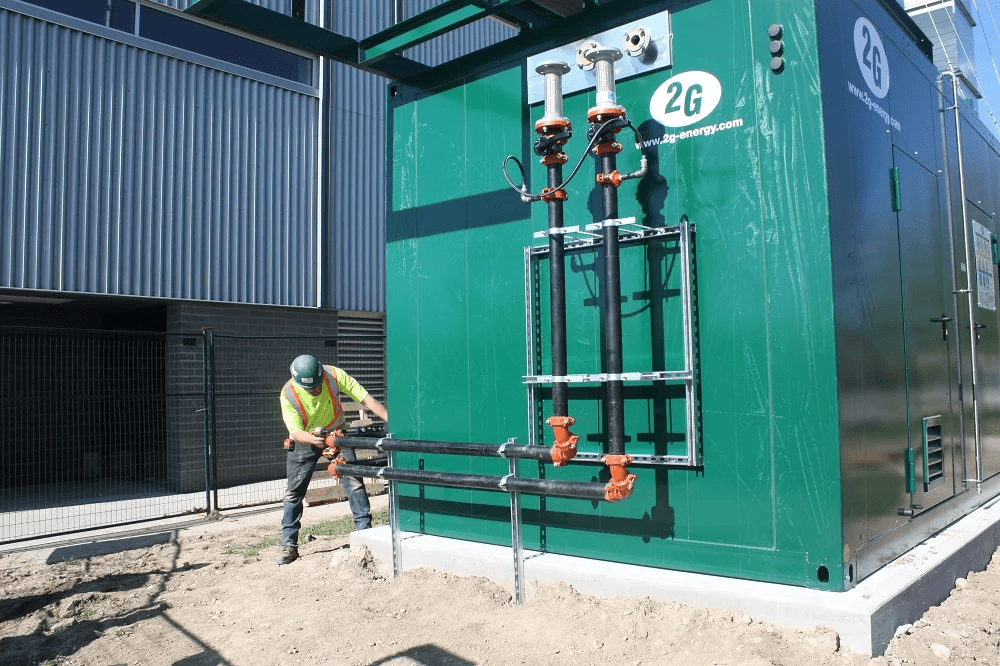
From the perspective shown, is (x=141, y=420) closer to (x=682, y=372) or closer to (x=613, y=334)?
(x=613, y=334)

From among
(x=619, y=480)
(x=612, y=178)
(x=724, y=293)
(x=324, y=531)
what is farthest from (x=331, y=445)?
(x=724, y=293)

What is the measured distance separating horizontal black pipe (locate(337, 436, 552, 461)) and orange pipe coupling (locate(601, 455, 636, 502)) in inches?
16.9

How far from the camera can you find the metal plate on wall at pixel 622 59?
507 cm

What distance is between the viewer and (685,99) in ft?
16.3

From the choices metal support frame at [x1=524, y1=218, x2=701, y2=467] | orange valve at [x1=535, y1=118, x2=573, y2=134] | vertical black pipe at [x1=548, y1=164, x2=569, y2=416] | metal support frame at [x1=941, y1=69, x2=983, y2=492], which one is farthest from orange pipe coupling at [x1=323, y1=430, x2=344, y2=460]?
metal support frame at [x1=941, y1=69, x2=983, y2=492]

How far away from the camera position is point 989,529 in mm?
6105

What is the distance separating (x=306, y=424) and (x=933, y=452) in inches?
214

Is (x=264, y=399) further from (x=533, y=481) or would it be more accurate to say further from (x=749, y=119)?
(x=749, y=119)

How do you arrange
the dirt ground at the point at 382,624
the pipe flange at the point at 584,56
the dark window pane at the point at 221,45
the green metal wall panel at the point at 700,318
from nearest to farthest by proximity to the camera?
the dirt ground at the point at 382,624, the green metal wall panel at the point at 700,318, the pipe flange at the point at 584,56, the dark window pane at the point at 221,45

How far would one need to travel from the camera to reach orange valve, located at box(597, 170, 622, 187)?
15.8ft

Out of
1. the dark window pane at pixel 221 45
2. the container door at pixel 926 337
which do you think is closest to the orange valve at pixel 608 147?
the container door at pixel 926 337

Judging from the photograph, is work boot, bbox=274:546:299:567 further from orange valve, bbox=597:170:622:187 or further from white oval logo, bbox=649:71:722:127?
white oval logo, bbox=649:71:722:127

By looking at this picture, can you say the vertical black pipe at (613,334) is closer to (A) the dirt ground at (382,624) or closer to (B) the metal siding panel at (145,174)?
(A) the dirt ground at (382,624)

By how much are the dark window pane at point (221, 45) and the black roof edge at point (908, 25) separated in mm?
9329
